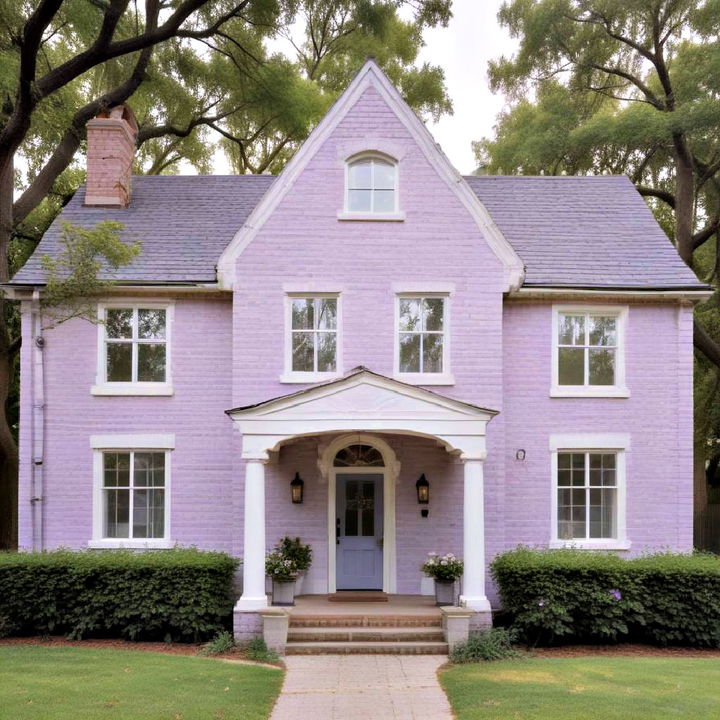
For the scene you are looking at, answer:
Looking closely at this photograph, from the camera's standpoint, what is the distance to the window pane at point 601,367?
1706 cm

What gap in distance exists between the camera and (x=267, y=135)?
29.1 meters

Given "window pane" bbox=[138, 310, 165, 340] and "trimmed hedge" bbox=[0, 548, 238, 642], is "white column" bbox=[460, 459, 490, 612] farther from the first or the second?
"window pane" bbox=[138, 310, 165, 340]

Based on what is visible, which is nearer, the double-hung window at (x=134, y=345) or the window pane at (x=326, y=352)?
the window pane at (x=326, y=352)

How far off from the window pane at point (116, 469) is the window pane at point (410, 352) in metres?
5.71

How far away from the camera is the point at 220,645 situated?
1350 cm

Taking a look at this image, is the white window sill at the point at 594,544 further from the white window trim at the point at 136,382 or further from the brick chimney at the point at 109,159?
the brick chimney at the point at 109,159

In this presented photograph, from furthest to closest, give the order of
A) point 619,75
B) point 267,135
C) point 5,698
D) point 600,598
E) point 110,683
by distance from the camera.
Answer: point 267,135 → point 619,75 → point 600,598 → point 110,683 → point 5,698

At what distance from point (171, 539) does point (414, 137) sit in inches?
356

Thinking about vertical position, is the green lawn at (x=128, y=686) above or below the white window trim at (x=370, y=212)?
below

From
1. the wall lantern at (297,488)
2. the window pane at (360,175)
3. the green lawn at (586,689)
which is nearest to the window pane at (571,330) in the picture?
the window pane at (360,175)

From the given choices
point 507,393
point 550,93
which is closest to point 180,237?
point 507,393

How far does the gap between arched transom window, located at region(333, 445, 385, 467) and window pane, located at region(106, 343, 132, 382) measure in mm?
4445

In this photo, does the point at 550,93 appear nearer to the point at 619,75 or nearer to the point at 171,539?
the point at 619,75

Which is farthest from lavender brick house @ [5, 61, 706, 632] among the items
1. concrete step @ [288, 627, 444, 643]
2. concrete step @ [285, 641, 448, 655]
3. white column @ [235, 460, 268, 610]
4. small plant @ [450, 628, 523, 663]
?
concrete step @ [285, 641, 448, 655]
